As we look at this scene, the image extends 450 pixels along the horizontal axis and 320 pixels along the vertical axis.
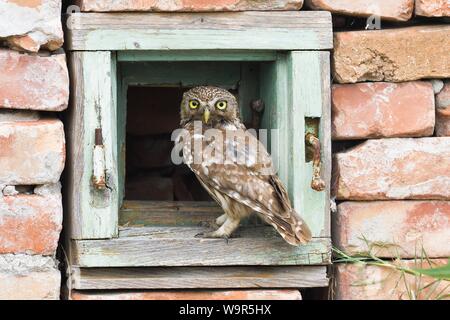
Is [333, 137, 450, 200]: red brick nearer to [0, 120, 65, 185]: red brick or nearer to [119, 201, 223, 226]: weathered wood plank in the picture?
[119, 201, 223, 226]: weathered wood plank

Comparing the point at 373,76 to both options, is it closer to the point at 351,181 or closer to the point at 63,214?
the point at 351,181

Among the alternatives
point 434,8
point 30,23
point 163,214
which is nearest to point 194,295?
point 163,214

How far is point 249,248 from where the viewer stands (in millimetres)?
3094

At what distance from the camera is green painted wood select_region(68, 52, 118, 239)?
9.72ft

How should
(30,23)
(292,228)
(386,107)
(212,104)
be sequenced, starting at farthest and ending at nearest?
(212,104)
(386,107)
(292,228)
(30,23)

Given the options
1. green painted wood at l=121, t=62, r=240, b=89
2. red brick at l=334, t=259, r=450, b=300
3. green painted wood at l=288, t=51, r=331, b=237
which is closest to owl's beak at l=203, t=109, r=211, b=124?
green painted wood at l=121, t=62, r=240, b=89

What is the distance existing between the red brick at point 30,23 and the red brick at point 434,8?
1.26 metres

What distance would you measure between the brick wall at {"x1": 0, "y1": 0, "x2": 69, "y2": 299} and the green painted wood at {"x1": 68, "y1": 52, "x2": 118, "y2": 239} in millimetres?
64

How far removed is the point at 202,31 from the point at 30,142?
70 centimetres

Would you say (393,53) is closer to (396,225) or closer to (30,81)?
(396,225)

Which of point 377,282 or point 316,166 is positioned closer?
point 316,166

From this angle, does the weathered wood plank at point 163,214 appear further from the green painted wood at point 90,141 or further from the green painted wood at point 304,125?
the green painted wood at point 304,125

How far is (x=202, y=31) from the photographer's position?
2982mm

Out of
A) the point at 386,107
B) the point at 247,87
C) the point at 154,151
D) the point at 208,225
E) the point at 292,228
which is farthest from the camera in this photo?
the point at 154,151
